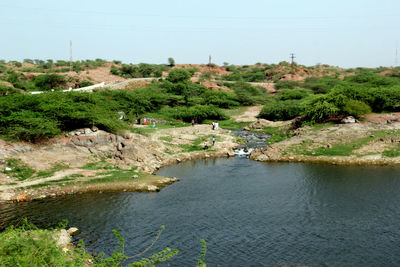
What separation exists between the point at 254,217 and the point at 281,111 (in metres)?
44.5

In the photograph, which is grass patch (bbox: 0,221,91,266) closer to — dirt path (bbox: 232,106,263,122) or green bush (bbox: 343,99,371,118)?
green bush (bbox: 343,99,371,118)

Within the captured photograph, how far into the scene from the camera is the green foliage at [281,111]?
64938 millimetres

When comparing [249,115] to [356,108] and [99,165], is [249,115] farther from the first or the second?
[99,165]

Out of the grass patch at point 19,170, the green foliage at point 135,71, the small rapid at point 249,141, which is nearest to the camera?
the grass patch at point 19,170

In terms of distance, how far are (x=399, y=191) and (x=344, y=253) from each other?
508 inches

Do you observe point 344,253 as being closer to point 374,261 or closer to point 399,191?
point 374,261

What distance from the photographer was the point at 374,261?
1822 cm

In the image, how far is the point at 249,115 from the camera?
7200cm

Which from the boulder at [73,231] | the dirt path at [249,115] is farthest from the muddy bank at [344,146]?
the boulder at [73,231]

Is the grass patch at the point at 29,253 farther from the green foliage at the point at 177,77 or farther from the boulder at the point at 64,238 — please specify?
the green foliage at the point at 177,77

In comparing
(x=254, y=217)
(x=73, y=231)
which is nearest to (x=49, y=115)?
(x=73, y=231)

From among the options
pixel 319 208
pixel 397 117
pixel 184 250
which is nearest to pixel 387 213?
pixel 319 208

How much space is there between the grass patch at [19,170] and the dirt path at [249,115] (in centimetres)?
4449

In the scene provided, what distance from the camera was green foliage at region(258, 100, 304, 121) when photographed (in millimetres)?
64938
